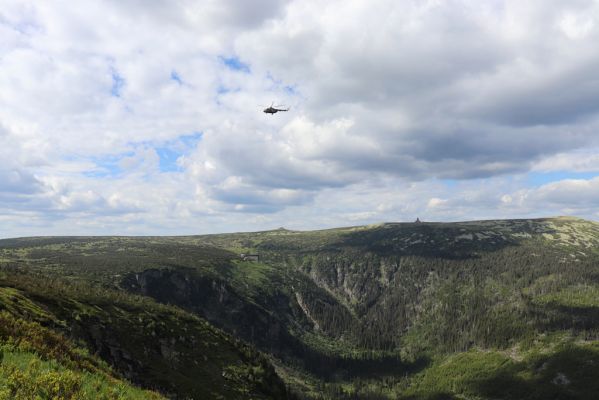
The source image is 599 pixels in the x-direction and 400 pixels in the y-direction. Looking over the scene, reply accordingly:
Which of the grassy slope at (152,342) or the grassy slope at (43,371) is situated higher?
the grassy slope at (43,371)

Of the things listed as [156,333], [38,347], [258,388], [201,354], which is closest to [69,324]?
[156,333]

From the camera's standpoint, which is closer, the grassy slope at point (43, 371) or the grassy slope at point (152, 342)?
the grassy slope at point (43, 371)

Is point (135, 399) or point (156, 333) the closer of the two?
Result: point (135, 399)

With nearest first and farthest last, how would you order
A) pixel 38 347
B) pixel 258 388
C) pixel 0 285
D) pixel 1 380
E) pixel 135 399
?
pixel 1 380
pixel 135 399
pixel 38 347
pixel 0 285
pixel 258 388

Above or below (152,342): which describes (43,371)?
above

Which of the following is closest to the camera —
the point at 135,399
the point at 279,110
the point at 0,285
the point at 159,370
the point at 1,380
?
the point at 1,380

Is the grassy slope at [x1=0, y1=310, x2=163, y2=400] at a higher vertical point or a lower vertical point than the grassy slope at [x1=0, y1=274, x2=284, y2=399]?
higher

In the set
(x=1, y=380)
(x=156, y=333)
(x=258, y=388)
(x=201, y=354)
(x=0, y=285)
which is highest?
(x=1, y=380)

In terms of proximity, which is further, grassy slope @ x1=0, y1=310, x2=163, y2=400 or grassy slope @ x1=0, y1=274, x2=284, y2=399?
grassy slope @ x1=0, y1=274, x2=284, y2=399

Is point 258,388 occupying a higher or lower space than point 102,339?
lower

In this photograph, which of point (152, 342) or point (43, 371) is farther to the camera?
point (152, 342)

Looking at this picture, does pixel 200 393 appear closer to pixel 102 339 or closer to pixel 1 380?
pixel 102 339
